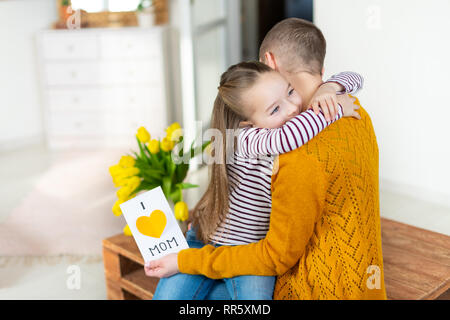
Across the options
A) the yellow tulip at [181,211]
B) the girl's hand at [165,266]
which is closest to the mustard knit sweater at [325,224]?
the girl's hand at [165,266]

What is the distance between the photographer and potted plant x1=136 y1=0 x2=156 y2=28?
4031 mm

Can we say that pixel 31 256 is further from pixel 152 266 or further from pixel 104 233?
pixel 152 266

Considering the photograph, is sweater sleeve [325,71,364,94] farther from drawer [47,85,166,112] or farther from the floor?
drawer [47,85,166,112]

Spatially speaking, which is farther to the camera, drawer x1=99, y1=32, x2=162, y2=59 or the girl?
drawer x1=99, y1=32, x2=162, y2=59

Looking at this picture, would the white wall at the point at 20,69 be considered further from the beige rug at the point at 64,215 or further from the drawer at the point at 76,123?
the beige rug at the point at 64,215

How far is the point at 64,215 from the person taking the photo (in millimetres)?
2799

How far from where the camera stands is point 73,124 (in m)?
4.18

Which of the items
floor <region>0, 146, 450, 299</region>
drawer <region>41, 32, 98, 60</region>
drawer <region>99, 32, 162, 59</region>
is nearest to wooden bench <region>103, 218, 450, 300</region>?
floor <region>0, 146, 450, 299</region>

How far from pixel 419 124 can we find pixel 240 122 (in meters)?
1.87

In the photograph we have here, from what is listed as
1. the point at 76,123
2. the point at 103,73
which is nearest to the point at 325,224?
the point at 103,73

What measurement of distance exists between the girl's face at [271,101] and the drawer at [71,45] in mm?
3122

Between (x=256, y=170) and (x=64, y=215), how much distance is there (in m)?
1.86

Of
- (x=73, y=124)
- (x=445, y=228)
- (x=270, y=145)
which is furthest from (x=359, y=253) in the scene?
(x=73, y=124)

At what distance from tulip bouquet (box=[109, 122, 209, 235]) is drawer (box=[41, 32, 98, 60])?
252cm
